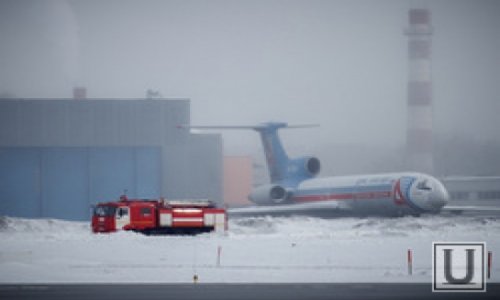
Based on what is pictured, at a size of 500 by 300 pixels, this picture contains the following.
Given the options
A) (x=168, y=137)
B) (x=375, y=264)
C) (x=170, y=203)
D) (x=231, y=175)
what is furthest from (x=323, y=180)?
(x=375, y=264)

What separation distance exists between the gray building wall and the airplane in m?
6.28

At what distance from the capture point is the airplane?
5372 centimetres

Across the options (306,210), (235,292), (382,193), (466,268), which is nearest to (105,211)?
(466,268)

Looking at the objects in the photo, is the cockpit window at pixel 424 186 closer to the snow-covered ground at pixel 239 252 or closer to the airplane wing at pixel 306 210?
the snow-covered ground at pixel 239 252

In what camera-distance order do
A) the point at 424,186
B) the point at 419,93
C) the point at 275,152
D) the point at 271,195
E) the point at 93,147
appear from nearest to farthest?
1. the point at 424,186
2. the point at 271,195
3. the point at 93,147
4. the point at 275,152
5. the point at 419,93

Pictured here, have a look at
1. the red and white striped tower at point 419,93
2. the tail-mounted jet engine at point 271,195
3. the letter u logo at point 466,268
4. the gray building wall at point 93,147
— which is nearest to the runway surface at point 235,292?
the letter u logo at point 466,268

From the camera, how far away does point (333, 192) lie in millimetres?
60375

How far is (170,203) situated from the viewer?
43344 mm

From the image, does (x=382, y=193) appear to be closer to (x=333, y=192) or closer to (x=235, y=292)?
(x=333, y=192)

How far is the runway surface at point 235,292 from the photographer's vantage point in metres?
20.5

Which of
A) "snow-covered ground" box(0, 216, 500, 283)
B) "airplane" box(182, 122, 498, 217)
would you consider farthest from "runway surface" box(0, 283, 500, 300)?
"airplane" box(182, 122, 498, 217)

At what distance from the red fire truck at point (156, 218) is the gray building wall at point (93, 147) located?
23.0 meters

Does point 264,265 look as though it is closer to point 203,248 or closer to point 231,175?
point 203,248

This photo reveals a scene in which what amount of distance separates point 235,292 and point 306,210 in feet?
127
